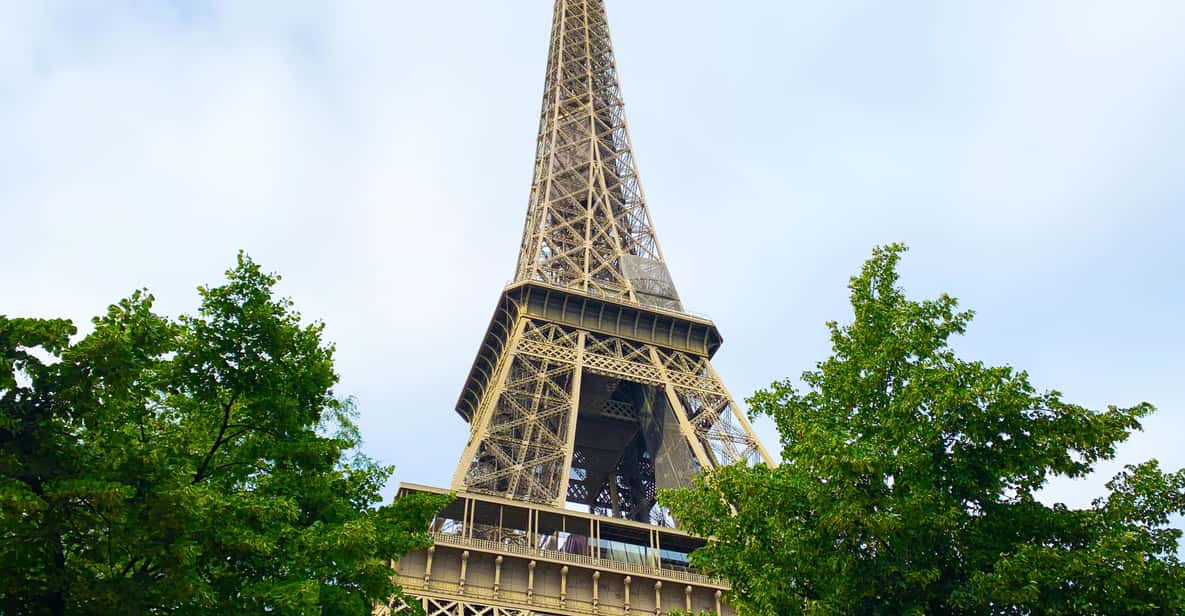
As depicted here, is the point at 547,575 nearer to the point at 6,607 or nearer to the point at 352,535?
the point at 352,535

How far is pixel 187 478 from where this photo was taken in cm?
1014

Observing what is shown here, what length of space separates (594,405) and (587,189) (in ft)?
45.8

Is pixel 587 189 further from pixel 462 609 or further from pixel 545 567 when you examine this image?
pixel 462 609

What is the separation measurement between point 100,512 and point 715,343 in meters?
33.8

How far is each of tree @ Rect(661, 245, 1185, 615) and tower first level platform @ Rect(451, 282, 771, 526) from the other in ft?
58.8

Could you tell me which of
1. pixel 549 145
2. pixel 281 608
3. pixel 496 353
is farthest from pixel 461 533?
pixel 549 145

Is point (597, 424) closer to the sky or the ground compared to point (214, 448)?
closer to the sky

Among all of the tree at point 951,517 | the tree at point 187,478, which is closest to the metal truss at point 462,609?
the tree at point 187,478

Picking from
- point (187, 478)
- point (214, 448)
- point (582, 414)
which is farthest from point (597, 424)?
point (187, 478)

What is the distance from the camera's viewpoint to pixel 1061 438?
1165cm

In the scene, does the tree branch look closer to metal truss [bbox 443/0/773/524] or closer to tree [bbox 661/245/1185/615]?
tree [bbox 661/245/1185/615]

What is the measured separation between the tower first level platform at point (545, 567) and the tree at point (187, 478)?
11952 mm

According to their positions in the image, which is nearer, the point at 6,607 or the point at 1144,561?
the point at 6,607

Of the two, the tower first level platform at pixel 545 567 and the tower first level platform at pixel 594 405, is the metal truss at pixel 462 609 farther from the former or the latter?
the tower first level platform at pixel 594 405
